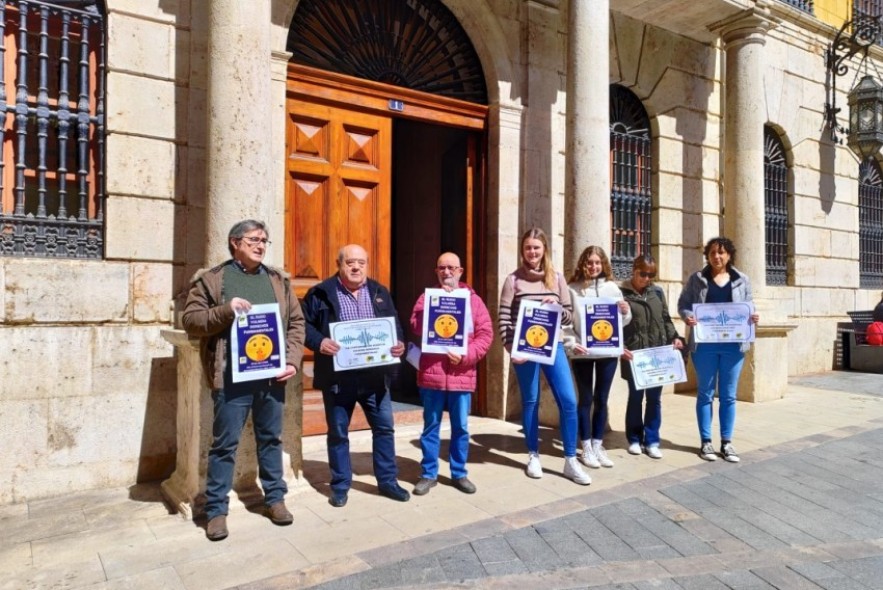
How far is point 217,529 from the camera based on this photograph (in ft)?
11.6

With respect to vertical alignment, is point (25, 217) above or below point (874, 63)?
below

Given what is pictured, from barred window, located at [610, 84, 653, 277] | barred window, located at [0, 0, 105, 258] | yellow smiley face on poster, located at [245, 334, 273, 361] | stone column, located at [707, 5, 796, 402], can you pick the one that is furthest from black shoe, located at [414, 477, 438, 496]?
stone column, located at [707, 5, 796, 402]

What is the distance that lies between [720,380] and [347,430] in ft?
10.7

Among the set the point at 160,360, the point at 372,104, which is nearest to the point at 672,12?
the point at 372,104

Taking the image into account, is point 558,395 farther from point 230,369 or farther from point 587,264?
point 230,369

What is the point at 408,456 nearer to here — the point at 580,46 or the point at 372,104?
the point at 372,104

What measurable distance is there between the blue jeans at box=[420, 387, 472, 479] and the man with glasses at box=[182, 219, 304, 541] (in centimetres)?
101

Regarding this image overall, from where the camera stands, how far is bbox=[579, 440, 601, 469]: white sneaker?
4.90 metres

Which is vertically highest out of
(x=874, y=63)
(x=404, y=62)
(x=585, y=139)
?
(x=874, y=63)

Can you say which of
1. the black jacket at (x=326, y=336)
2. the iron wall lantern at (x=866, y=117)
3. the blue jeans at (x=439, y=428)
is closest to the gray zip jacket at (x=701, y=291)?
the blue jeans at (x=439, y=428)

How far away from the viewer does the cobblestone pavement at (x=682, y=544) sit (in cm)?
304

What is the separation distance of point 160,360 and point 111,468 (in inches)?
33.5

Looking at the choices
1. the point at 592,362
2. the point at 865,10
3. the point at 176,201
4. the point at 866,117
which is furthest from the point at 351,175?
the point at 865,10

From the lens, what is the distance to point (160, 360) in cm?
470
